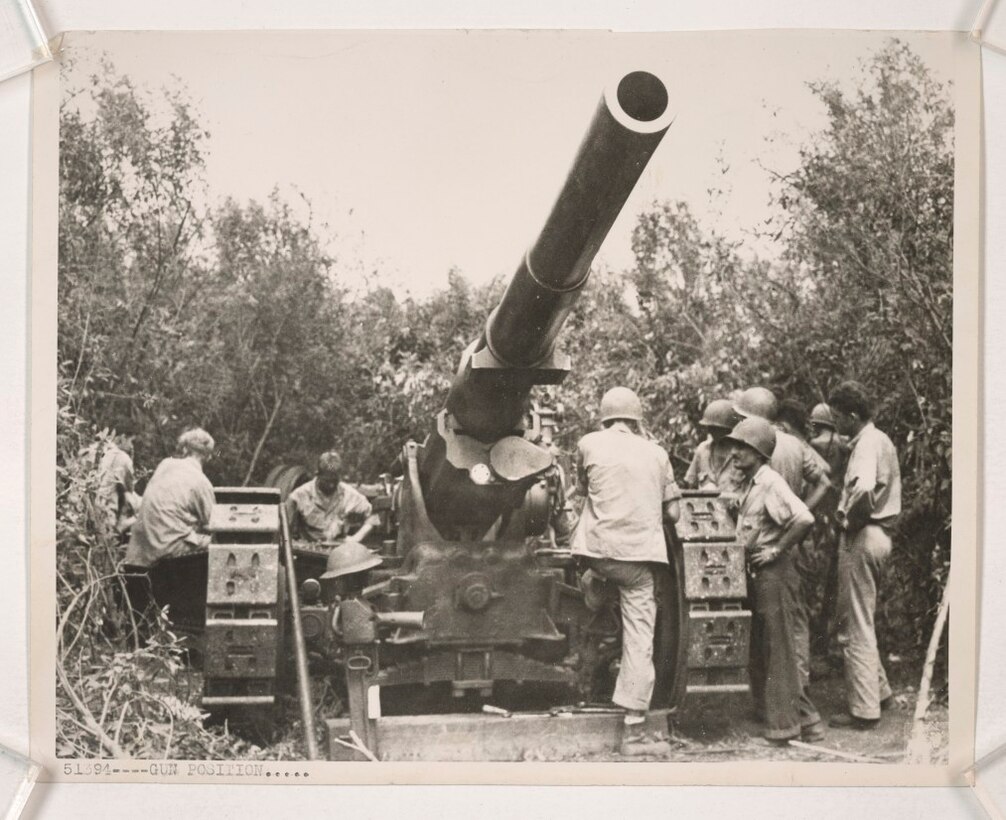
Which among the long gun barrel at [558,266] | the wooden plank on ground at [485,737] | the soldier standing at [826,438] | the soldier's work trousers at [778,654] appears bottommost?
the wooden plank on ground at [485,737]

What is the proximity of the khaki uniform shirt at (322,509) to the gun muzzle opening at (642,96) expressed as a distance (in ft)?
5.66

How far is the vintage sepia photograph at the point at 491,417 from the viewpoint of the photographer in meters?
4.25

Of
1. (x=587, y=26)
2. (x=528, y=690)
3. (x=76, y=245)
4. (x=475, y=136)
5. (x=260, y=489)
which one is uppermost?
(x=587, y=26)

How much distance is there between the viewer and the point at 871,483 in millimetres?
4332

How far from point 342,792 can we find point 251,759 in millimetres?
328

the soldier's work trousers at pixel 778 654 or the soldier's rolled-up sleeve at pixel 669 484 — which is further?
the soldier's rolled-up sleeve at pixel 669 484

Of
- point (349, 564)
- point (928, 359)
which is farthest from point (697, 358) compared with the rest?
point (349, 564)

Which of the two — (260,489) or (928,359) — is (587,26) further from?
(260,489)

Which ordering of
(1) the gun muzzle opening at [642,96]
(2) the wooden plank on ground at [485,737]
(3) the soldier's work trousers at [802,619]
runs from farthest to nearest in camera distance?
(3) the soldier's work trousers at [802,619], (2) the wooden plank on ground at [485,737], (1) the gun muzzle opening at [642,96]

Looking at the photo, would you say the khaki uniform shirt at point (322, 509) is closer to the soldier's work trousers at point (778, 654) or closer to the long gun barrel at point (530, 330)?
the long gun barrel at point (530, 330)

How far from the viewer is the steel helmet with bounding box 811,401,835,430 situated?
440 cm

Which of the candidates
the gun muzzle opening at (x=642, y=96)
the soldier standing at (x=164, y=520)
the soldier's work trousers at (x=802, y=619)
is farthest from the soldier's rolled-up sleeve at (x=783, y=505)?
the soldier standing at (x=164, y=520)

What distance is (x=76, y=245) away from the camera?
14.1 feet

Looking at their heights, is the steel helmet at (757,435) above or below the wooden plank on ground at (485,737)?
above
